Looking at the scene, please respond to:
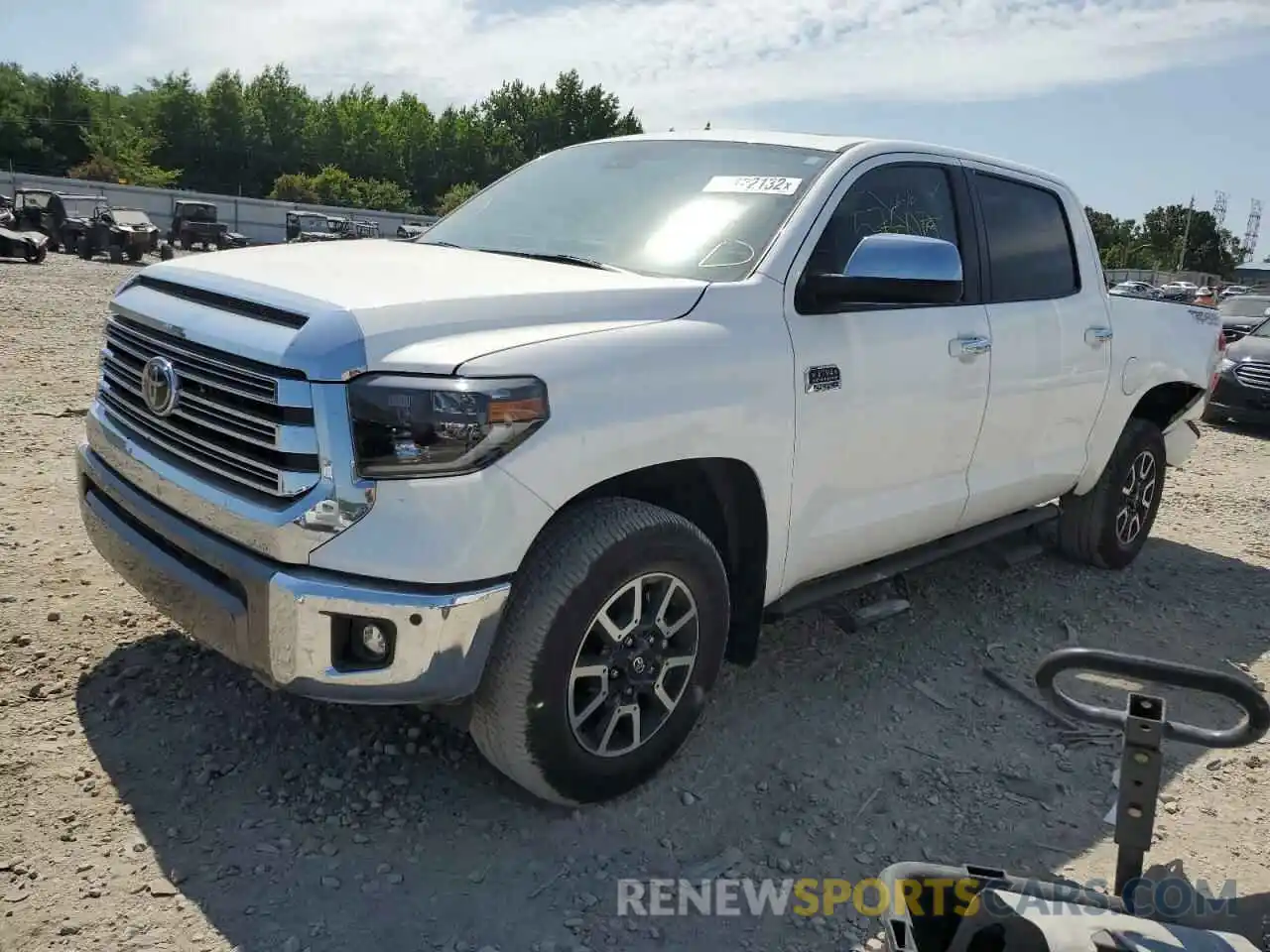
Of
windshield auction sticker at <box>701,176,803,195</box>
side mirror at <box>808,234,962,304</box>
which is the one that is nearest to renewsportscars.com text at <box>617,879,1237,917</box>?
side mirror at <box>808,234,962,304</box>

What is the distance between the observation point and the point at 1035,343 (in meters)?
4.25

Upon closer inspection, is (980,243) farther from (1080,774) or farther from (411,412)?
(411,412)

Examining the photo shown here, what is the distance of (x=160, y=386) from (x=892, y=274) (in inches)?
83.8

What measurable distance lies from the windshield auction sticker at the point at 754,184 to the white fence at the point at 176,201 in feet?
124

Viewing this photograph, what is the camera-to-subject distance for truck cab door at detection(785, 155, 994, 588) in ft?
10.7

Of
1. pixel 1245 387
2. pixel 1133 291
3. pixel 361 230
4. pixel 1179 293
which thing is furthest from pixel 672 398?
pixel 1179 293

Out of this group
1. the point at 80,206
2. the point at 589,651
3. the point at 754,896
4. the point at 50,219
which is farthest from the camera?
the point at 80,206

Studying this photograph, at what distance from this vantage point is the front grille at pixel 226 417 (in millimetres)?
2422

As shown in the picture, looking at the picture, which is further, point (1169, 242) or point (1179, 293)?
point (1169, 242)

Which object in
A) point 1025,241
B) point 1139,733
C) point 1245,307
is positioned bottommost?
point 1139,733

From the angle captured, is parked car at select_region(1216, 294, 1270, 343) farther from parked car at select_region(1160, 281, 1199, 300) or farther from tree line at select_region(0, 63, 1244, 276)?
tree line at select_region(0, 63, 1244, 276)

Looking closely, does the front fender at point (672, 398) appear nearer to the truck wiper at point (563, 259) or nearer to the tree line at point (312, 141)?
the truck wiper at point (563, 259)

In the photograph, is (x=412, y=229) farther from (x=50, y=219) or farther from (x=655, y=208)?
(x=655, y=208)

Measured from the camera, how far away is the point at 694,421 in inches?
113
